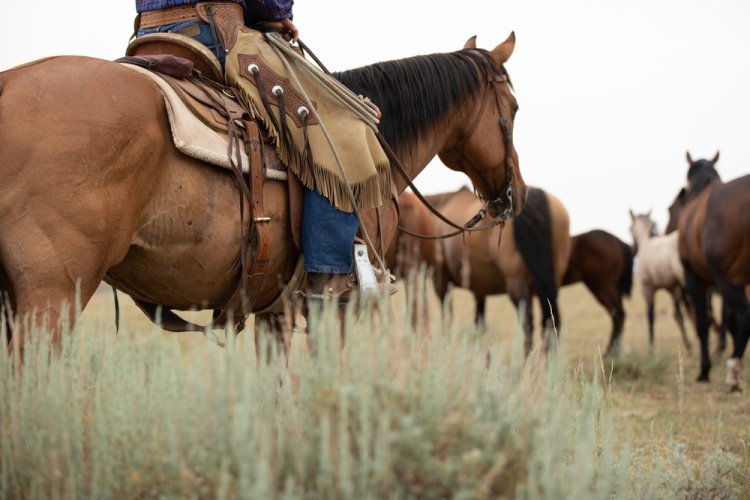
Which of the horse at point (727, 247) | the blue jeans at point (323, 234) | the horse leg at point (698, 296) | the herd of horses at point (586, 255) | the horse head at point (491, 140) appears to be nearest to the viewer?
the blue jeans at point (323, 234)

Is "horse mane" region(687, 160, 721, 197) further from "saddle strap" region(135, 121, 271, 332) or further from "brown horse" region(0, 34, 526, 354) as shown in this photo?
"saddle strap" region(135, 121, 271, 332)

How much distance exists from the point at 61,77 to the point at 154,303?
1210 millimetres

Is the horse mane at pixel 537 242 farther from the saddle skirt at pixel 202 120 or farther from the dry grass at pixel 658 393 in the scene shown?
the saddle skirt at pixel 202 120

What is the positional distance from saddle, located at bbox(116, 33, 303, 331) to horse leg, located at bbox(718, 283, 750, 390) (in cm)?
629

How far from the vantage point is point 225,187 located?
3594 mm

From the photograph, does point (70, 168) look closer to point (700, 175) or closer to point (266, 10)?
point (266, 10)

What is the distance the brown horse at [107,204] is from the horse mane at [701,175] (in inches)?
307

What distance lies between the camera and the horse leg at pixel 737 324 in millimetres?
8750

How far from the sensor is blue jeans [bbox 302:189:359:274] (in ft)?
12.8

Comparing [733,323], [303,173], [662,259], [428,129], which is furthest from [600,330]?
[303,173]

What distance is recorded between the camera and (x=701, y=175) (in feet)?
36.2

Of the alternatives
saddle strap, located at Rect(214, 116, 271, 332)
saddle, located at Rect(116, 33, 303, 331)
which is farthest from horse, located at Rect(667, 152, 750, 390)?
saddle strap, located at Rect(214, 116, 271, 332)

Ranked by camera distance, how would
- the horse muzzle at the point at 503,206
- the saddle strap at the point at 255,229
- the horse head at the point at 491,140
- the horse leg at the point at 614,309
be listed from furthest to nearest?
the horse leg at the point at 614,309 < the horse muzzle at the point at 503,206 < the horse head at the point at 491,140 < the saddle strap at the point at 255,229

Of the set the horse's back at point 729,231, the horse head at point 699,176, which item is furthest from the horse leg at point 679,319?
the horse's back at point 729,231
